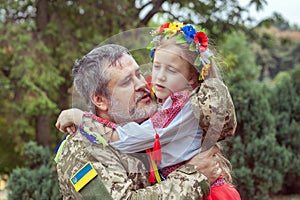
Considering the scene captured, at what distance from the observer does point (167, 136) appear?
2.08m

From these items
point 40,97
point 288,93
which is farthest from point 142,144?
point 288,93

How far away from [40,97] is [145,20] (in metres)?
1.91

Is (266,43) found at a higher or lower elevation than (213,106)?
lower

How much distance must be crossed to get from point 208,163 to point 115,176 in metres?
0.41

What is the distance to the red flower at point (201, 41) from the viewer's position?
217 centimetres

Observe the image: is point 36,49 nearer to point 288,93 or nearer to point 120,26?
point 120,26

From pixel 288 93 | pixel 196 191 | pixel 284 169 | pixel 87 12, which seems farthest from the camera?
pixel 288 93

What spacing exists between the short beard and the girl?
0.18 feet

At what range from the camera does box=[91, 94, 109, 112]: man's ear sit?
7.32 feet

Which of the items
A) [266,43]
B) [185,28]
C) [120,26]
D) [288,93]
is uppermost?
[185,28]

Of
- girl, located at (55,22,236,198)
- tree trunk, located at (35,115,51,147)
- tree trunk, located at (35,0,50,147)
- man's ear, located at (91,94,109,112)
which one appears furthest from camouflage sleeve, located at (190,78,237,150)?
tree trunk, located at (35,115,51,147)

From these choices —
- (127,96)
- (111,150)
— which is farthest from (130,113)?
(111,150)

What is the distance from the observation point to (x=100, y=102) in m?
2.24

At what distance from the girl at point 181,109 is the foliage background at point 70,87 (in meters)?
3.87
